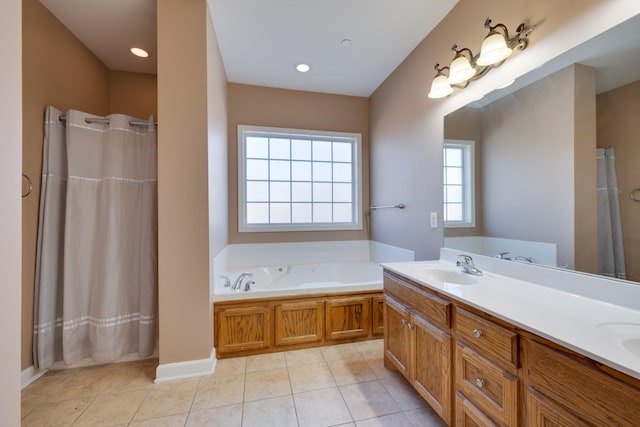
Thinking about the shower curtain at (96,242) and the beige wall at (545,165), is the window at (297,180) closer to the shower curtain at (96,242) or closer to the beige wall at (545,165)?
the shower curtain at (96,242)

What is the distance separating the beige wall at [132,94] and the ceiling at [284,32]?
0.08 metres

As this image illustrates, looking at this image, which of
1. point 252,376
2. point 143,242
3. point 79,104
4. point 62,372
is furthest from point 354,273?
point 79,104

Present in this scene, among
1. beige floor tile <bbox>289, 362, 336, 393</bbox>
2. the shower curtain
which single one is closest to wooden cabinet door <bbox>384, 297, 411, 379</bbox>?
beige floor tile <bbox>289, 362, 336, 393</bbox>

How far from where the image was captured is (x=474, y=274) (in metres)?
1.52

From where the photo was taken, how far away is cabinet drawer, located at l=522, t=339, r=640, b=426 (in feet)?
2.02

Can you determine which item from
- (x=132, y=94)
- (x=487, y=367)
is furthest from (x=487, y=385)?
(x=132, y=94)

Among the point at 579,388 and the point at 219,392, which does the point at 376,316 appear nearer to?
the point at 219,392

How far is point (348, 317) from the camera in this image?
7.27ft

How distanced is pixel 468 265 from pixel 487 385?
0.74 metres

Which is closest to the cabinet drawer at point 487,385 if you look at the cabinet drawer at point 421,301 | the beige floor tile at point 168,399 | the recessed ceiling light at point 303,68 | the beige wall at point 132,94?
the cabinet drawer at point 421,301

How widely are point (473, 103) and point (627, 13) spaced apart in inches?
28.7

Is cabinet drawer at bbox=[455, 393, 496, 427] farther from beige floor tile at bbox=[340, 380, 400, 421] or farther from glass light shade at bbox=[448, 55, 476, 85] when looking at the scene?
glass light shade at bbox=[448, 55, 476, 85]

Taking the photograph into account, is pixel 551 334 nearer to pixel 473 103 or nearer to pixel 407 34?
pixel 473 103

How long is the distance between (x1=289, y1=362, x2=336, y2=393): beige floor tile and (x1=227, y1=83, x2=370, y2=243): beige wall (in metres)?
1.49
